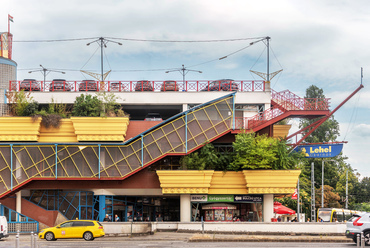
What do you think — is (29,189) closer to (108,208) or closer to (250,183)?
(108,208)

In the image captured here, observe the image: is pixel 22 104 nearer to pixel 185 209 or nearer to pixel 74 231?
pixel 74 231

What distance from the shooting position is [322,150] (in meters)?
42.2

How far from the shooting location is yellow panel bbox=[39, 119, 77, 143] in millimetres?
42812

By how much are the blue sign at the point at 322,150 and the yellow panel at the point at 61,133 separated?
20712mm

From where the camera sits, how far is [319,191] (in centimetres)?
8131

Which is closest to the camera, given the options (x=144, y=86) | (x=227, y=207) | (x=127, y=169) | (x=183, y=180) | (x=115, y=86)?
(x=183, y=180)

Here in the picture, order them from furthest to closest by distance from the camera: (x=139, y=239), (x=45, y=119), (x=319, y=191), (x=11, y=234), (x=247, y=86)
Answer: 1. (x=319, y=191)
2. (x=247, y=86)
3. (x=45, y=119)
4. (x=11, y=234)
5. (x=139, y=239)

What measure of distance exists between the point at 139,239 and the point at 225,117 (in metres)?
14.8

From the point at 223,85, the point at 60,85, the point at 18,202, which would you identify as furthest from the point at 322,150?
the point at 18,202

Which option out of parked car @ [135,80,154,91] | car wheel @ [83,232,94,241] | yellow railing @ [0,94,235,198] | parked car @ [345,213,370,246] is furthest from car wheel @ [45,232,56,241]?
parked car @ [345,213,370,246]

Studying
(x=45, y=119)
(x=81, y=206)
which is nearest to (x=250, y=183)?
(x=81, y=206)

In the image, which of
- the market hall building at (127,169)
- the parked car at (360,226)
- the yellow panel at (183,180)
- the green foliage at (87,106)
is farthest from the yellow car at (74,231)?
the parked car at (360,226)

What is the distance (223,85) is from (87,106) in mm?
13650

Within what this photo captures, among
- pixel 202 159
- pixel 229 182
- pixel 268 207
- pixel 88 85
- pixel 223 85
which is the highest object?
pixel 88 85
